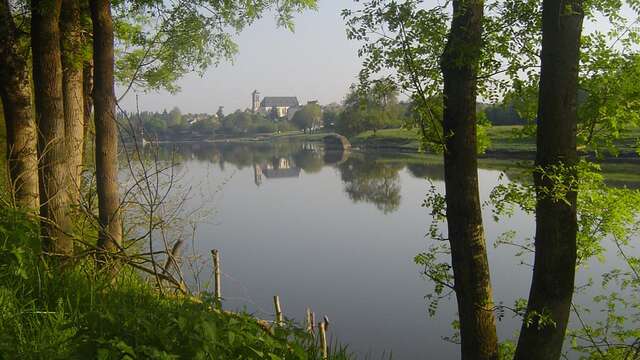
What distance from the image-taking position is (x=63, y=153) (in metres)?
5.95

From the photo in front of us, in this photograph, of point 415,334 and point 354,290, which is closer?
point 415,334

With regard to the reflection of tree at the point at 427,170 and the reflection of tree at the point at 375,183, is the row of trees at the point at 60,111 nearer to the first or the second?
the reflection of tree at the point at 375,183

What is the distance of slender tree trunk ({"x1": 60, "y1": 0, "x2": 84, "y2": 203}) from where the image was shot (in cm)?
678

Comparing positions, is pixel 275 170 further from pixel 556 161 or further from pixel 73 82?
pixel 556 161

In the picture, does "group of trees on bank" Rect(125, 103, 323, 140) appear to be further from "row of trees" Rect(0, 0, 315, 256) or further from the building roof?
"row of trees" Rect(0, 0, 315, 256)

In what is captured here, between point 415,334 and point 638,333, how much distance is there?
17.5 ft

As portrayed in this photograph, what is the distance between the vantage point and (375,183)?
108ft

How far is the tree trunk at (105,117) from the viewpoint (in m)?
5.90

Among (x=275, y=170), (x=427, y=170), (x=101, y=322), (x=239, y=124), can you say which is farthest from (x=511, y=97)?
(x=239, y=124)

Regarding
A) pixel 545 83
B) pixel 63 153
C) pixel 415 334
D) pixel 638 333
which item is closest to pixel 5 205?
pixel 63 153

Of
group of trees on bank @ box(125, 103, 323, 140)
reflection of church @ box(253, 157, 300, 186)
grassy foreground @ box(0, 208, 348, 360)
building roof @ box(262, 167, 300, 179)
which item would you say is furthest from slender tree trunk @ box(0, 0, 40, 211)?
group of trees on bank @ box(125, 103, 323, 140)

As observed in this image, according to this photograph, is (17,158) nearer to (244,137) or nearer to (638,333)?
(638,333)

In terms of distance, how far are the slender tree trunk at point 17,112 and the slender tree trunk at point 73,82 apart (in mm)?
438

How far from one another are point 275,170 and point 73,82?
3859cm
